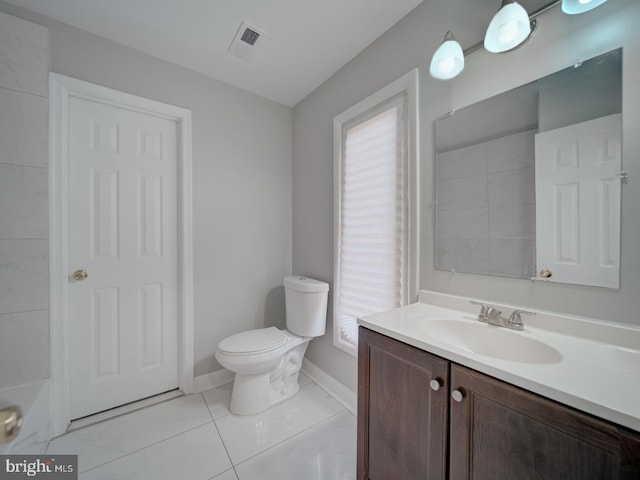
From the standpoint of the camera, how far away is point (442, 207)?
4.05 ft

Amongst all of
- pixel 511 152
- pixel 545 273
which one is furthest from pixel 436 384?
pixel 511 152

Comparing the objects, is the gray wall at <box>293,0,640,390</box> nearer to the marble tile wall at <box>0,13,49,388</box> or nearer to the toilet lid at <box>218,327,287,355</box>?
the toilet lid at <box>218,327,287,355</box>

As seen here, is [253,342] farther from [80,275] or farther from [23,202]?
[23,202]

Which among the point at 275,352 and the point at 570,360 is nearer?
the point at 570,360

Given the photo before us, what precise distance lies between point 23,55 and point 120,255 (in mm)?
1181

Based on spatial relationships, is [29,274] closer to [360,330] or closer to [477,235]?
[360,330]

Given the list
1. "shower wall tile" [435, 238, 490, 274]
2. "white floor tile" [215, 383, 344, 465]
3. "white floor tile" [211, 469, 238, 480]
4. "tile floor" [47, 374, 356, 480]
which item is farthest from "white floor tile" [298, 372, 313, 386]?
"shower wall tile" [435, 238, 490, 274]

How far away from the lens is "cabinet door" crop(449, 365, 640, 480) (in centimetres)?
49

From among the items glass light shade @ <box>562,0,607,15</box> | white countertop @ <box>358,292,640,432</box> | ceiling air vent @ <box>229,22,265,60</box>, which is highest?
ceiling air vent @ <box>229,22,265,60</box>

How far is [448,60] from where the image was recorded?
1121 mm

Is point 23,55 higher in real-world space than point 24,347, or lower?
higher

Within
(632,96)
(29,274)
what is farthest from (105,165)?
(632,96)

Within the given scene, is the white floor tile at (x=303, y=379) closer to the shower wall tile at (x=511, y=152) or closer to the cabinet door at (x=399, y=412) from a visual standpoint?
the cabinet door at (x=399, y=412)

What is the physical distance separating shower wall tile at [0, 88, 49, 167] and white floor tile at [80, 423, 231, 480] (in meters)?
1.65
